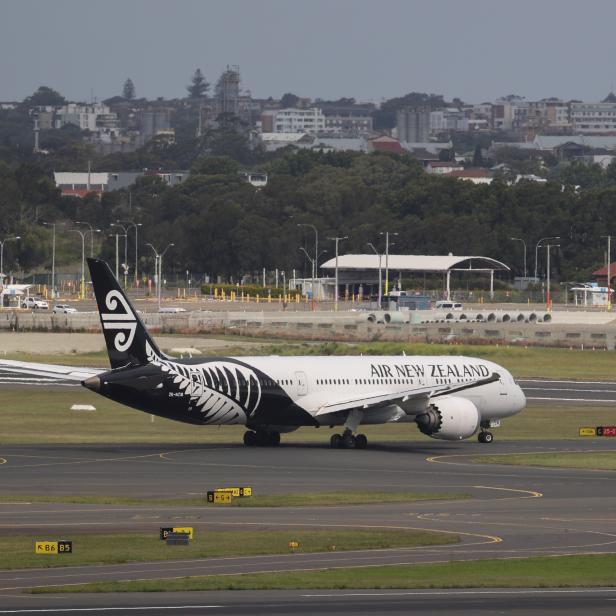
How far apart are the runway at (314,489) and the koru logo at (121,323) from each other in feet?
14.6

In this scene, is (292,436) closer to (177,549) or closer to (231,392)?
(231,392)

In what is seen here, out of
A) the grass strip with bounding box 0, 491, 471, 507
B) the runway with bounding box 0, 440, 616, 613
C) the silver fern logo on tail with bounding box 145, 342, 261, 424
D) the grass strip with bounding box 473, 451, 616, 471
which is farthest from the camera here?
the silver fern logo on tail with bounding box 145, 342, 261, 424

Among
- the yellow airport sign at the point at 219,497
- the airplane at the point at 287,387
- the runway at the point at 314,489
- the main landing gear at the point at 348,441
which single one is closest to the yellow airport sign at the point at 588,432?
the runway at the point at 314,489

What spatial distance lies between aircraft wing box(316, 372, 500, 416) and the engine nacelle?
57 cm

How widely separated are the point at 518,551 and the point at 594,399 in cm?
5825

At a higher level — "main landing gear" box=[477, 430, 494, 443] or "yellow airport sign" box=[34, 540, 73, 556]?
"yellow airport sign" box=[34, 540, 73, 556]

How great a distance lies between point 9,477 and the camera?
56.0 m

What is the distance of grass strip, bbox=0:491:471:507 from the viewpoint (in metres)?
49.8

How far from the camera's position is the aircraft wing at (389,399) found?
6794 cm

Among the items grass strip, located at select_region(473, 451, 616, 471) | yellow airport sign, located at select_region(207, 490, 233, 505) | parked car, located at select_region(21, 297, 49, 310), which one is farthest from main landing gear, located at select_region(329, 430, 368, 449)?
parked car, located at select_region(21, 297, 49, 310)

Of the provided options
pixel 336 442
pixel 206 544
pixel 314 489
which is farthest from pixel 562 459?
pixel 206 544

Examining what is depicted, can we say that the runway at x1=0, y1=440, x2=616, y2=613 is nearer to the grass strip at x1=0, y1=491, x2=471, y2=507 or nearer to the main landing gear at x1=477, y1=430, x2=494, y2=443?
the grass strip at x1=0, y1=491, x2=471, y2=507

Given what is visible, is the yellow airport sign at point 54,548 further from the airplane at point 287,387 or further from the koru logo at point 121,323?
the koru logo at point 121,323

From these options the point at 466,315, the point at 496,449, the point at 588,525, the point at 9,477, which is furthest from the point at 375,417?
the point at 466,315
